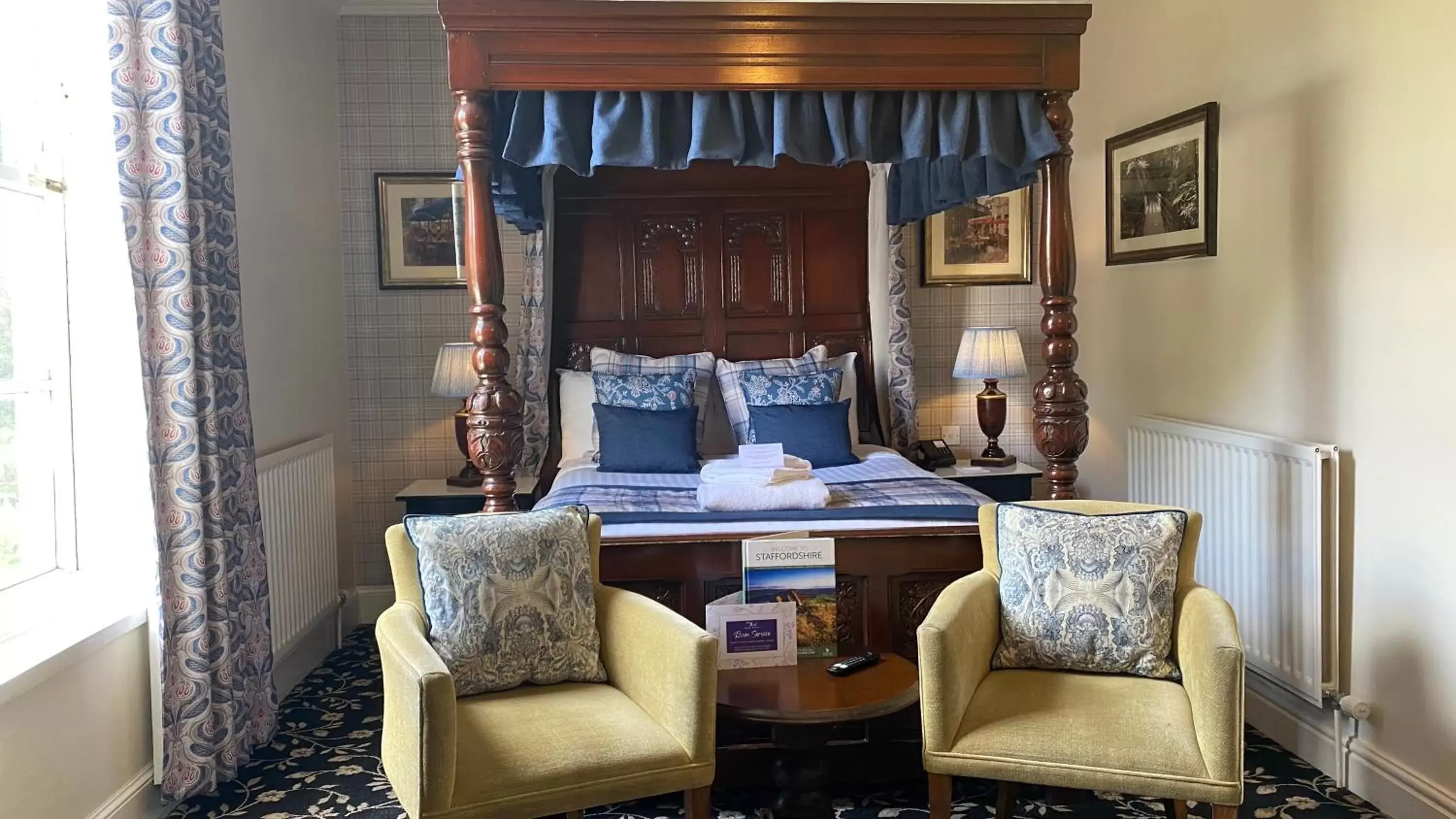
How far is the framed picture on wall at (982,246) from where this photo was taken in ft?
16.3

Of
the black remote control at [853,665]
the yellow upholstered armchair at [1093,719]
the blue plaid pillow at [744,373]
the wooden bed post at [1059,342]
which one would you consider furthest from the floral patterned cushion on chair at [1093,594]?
the blue plaid pillow at [744,373]

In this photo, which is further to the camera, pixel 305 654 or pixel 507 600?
pixel 305 654

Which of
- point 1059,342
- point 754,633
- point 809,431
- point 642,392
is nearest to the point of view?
point 754,633

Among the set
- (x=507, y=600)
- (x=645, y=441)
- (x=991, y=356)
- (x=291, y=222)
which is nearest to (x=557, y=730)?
(x=507, y=600)

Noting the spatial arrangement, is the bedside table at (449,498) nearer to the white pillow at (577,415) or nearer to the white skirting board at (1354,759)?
the white pillow at (577,415)

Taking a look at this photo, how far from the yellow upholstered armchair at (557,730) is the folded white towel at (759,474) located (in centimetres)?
84

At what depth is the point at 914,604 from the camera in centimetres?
297

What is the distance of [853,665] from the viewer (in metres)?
2.53

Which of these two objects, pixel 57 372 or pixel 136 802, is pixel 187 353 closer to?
pixel 57 372

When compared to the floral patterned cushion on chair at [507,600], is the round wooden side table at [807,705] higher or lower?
lower

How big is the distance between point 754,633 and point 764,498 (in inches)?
26.7

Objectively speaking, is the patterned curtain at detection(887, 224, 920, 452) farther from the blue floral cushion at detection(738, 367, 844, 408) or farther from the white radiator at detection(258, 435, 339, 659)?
the white radiator at detection(258, 435, 339, 659)

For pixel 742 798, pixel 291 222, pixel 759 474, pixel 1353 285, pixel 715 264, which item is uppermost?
pixel 291 222

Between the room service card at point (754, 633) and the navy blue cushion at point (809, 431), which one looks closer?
the room service card at point (754, 633)
